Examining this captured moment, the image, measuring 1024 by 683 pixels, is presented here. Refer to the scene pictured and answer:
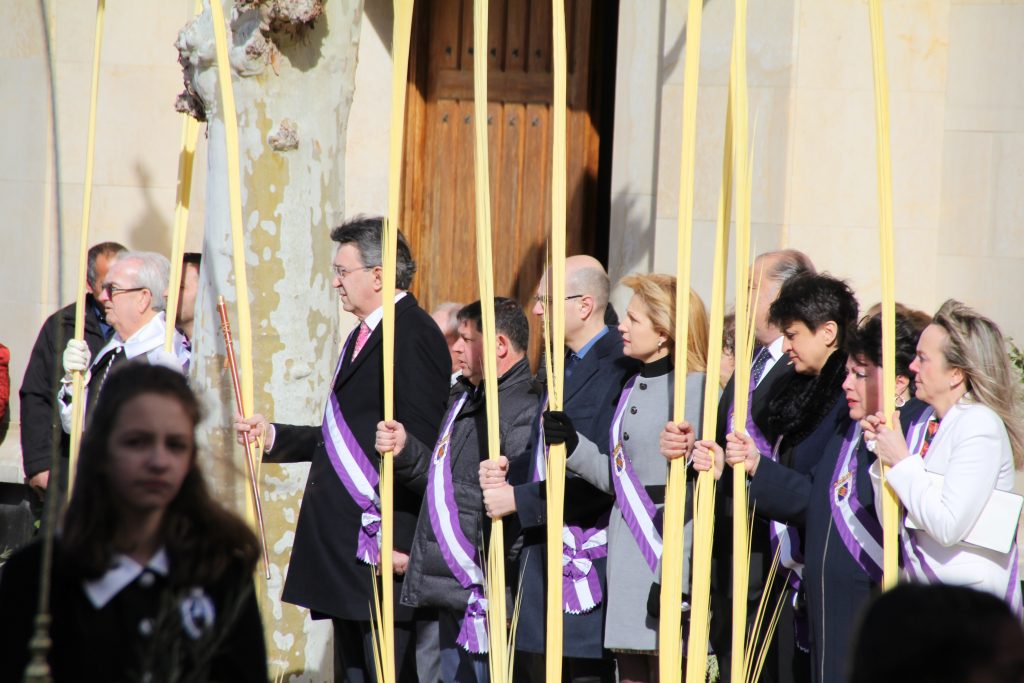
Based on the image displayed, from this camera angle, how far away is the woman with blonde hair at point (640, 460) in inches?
158

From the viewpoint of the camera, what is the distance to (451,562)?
428 cm

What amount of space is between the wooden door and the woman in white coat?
3.54m

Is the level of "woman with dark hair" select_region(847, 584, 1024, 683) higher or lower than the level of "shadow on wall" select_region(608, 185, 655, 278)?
lower

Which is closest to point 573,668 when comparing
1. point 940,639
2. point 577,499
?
point 577,499

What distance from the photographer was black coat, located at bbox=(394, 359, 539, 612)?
4.32m

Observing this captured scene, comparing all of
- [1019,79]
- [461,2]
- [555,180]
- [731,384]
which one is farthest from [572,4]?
[555,180]

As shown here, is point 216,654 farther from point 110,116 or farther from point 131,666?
point 110,116

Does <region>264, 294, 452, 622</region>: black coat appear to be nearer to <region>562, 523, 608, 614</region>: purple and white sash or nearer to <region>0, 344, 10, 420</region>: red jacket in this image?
<region>562, 523, 608, 614</region>: purple and white sash

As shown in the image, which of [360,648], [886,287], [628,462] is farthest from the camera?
[360,648]

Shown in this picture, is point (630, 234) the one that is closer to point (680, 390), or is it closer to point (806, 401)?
point (806, 401)

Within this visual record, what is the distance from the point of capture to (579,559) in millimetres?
4215

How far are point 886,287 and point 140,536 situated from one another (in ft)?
6.38

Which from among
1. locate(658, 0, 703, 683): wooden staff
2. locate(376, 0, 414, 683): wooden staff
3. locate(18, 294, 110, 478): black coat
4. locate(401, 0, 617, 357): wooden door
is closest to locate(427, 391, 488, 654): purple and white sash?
locate(376, 0, 414, 683): wooden staff

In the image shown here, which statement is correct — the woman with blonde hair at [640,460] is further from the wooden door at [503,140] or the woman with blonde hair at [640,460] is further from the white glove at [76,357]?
the wooden door at [503,140]
